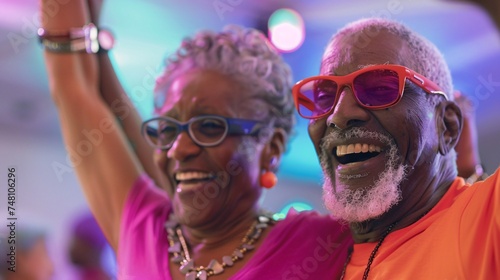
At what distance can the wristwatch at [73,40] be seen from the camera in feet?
6.46

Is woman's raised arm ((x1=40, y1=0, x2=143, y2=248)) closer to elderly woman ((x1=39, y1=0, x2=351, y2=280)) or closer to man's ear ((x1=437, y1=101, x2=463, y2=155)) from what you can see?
elderly woman ((x1=39, y1=0, x2=351, y2=280))

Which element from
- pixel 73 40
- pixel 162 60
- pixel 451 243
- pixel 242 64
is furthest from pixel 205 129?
pixel 451 243

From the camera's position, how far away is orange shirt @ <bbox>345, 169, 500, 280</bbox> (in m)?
1.16

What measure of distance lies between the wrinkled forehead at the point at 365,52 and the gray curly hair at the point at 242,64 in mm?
354

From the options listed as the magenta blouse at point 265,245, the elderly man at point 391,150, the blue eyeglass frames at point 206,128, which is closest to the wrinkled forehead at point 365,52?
the elderly man at point 391,150

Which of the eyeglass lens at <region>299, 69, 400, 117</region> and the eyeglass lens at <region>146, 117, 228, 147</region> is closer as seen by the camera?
the eyeglass lens at <region>299, 69, 400, 117</region>

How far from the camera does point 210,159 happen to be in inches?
66.8

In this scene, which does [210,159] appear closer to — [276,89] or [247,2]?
[276,89]

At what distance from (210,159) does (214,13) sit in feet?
3.03

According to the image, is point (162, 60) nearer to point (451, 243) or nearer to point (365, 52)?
point (365, 52)

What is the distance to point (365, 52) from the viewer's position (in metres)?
1.44

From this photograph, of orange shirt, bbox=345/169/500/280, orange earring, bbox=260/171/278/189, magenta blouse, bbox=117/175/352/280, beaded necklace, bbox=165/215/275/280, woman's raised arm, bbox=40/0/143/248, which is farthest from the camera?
woman's raised arm, bbox=40/0/143/248

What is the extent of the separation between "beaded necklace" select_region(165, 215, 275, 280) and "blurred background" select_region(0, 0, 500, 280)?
410 mm

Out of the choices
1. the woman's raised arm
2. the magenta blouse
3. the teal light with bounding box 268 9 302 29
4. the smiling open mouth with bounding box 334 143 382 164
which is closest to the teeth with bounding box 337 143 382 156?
the smiling open mouth with bounding box 334 143 382 164
